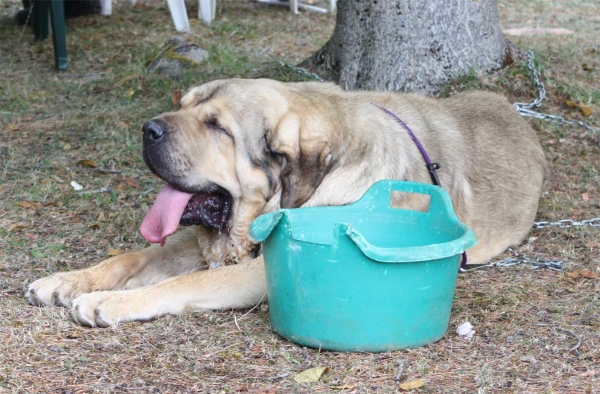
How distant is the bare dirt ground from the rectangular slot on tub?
0.48m

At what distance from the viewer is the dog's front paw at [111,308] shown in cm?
367

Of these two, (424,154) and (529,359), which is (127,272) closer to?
(424,154)

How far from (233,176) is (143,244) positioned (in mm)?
Result: 1172

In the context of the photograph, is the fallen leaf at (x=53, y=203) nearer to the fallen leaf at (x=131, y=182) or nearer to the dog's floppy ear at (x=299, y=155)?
the fallen leaf at (x=131, y=182)

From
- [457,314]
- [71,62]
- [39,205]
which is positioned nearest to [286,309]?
[457,314]

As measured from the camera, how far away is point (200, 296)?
3.86 metres

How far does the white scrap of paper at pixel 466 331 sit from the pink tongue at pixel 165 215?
1396 mm

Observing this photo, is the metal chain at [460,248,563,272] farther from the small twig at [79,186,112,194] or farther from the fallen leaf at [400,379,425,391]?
the small twig at [79,186,112,194]

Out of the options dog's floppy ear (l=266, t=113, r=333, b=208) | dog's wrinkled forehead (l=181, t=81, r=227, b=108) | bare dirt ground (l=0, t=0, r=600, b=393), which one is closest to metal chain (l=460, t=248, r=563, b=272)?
bare dirt ground (l=0, t=0, r=600, b=393)

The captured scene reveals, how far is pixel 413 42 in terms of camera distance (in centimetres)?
628

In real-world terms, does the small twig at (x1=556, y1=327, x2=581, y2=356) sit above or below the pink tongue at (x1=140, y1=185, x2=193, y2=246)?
below

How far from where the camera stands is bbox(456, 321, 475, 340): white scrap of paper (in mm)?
3709

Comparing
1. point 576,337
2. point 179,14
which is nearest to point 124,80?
point 179,14

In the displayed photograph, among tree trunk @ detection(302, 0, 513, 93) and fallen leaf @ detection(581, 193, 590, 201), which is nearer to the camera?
fallen leaf @ detection(581, 193, 590, 201)
